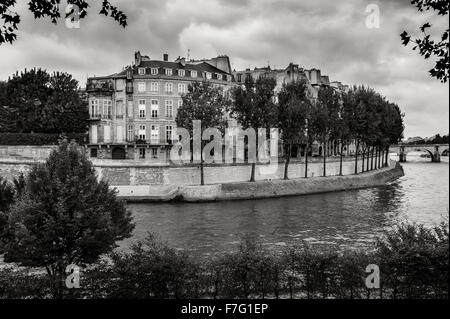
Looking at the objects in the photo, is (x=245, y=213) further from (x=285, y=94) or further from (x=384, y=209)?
(x=285, y=94)

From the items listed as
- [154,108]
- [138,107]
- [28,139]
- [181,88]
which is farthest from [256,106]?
[28,139]

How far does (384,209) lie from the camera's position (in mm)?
38656

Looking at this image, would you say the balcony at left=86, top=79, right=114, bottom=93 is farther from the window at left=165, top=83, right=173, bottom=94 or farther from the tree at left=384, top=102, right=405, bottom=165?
the tree at left=384, top=102, right=405, bottom=165

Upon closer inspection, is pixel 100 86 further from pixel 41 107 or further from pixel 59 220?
pixel 59 220

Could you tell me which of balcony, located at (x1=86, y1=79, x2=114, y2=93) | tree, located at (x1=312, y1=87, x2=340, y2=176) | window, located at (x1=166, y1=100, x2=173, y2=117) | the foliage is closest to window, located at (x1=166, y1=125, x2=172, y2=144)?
window, located at (x1=166, y1=100, x2=173, y2=117)

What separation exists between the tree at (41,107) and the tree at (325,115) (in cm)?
3155

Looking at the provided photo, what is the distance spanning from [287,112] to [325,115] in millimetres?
5771

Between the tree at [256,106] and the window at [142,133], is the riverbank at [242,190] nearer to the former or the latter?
the tree at [256,106]

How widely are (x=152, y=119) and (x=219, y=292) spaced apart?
5442cm

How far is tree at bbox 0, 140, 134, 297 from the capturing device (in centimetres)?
1532

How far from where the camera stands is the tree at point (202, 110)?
160 ft
